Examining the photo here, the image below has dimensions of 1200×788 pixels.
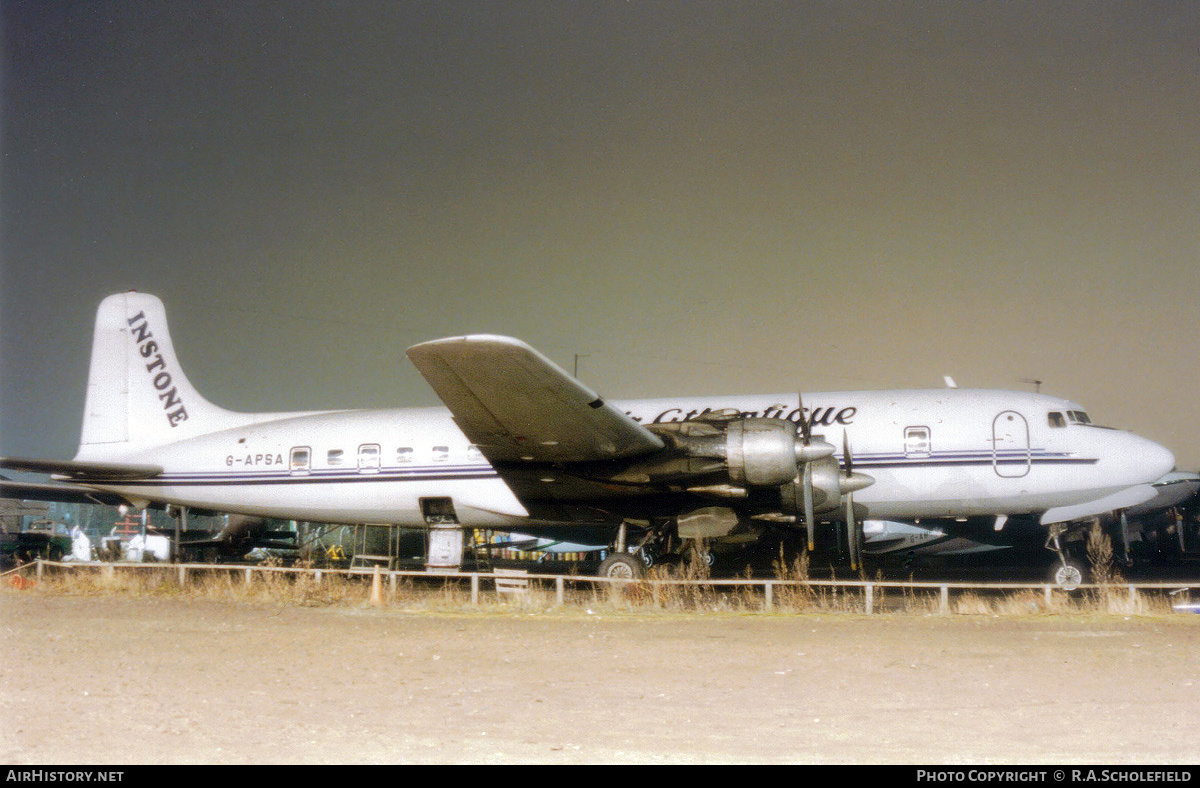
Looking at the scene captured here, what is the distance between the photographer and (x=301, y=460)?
17141 millimetres

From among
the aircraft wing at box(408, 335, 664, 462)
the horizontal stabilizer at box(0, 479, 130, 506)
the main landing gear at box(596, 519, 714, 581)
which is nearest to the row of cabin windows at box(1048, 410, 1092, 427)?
the main landing gear at box(596, 519, 714, 581)

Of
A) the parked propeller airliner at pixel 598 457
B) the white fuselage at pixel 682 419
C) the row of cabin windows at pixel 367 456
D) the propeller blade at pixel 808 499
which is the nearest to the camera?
the propeller blade at pixel 808 499

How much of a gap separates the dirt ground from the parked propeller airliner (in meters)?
2.58

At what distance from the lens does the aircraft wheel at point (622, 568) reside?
1461 centimetres

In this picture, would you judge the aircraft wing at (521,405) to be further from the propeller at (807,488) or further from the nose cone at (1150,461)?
the nose cone at (1150,461)

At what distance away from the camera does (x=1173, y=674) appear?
8000 millimetres

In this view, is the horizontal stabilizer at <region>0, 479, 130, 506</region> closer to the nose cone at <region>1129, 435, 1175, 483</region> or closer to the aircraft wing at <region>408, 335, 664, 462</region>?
the aircraft wing at <region>408, 335, 664, 462</region>

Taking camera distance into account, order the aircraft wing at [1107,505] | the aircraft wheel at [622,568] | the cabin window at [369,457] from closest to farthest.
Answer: the aircraft wheel at [622,568]
the aircraft wing at [1107,505]
the cabin window at [369,457]

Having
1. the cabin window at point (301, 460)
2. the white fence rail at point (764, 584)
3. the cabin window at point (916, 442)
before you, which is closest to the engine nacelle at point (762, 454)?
the white fence rail at point (764, 584)

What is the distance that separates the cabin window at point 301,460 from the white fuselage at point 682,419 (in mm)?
33

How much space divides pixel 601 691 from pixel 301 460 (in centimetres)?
1131

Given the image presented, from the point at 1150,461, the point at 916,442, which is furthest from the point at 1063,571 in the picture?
the point at 916,442

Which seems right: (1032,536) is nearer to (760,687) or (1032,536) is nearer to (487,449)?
(487,449)

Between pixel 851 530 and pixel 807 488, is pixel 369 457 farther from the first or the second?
pixel 851 530
